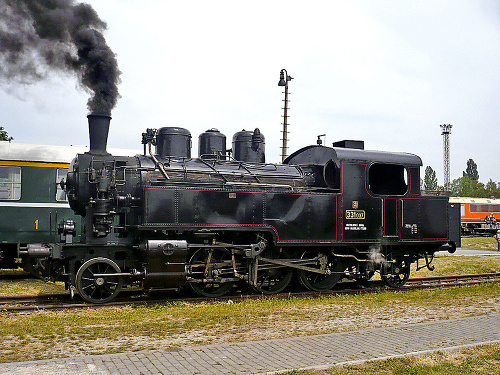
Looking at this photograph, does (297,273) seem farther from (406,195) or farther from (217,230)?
(406,195)

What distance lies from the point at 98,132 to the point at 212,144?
2.58m

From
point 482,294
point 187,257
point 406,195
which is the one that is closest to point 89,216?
point 187,257

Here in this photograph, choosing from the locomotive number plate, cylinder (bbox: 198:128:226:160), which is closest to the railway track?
the locomotive number plate

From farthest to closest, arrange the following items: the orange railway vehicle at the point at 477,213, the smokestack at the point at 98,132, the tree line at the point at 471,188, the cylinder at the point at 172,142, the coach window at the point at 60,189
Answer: the tree line at the point at 471,188, the orange railway vehicle at the point at 477,213, the coach window at the point at 60,189, the cylinder at the point at 172,142, the smokestack at the point at 98,132

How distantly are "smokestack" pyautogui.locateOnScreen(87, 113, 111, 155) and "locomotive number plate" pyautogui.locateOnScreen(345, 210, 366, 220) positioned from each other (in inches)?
198

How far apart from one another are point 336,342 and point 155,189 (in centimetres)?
434

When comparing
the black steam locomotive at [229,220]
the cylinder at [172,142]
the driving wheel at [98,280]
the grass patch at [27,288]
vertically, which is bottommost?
the grass patch at [27,288]

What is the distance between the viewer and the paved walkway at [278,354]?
499cm

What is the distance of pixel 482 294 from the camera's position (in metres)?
10.3

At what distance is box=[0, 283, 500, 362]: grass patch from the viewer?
610cm

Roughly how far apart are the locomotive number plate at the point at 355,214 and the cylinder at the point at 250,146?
Answer: 2.40 meters

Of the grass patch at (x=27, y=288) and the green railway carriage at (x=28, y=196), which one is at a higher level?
the green railway carriage at (x=28, y=196)

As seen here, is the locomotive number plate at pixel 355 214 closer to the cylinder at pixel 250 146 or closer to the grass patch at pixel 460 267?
the cylinder at pixel 250 146

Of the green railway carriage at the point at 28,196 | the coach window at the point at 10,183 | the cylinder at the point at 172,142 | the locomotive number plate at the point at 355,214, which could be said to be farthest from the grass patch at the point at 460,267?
the coach window at the point at 10,183
